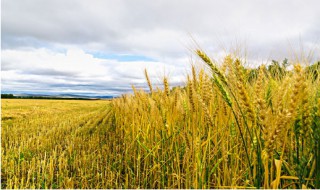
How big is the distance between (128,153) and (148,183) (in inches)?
41.1

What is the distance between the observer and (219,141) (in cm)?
220

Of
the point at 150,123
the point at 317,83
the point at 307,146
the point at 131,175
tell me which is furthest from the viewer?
the point at 150,123

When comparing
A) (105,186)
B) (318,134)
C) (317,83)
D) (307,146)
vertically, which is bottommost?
(105,186)

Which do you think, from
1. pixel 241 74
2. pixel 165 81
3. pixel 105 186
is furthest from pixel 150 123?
pixel 241 74

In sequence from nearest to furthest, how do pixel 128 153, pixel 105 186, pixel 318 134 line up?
1. pixel 318 134
2. pixel 105 186
3. pixel 128 153

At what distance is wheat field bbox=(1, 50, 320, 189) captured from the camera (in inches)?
62.7

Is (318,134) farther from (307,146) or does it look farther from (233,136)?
(233,136)

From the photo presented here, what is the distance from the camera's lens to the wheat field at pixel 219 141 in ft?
5.22

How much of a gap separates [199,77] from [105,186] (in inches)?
62.7

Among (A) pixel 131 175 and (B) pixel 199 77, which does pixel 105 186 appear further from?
(B) pixel 199 77

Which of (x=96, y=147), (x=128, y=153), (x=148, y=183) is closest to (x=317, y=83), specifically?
(x=148, y=183)

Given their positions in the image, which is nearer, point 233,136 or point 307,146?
point 307,146

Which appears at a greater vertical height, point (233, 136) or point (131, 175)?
point (233, 136)

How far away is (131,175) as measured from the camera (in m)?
3.05
